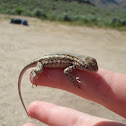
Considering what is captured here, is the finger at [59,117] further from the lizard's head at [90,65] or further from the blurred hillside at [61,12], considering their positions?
the blurred hillside at [61,12]

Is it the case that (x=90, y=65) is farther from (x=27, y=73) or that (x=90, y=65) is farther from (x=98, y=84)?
(x=27, y=73)

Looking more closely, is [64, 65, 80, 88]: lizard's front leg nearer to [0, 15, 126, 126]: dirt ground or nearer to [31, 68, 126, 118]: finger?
[31, 68, 126, 118]: finger

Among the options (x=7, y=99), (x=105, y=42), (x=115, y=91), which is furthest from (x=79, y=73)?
(x=105, y=42)

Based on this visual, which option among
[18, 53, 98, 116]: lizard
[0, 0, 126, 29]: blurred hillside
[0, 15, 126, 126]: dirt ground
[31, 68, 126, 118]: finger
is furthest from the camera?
[0, 0, 126, 29]: blurred hillside

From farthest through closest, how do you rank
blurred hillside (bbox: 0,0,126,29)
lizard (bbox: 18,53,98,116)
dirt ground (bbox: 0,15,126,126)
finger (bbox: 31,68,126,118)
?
1. blurred hillside (bbox: 0,0,126,29)
2. dirt ground (bbox: 0,15,126,126)
3. lizard (bbox: 18,53,98,116)
4. finger (bbox: 31,68,126,118)

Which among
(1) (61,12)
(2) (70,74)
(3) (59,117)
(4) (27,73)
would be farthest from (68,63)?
(1) (61,12)

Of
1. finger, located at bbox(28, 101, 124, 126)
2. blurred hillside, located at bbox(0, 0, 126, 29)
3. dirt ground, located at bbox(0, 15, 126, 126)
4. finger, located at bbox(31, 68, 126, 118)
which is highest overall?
finger, located at bbox(31, 68, 126, 118)

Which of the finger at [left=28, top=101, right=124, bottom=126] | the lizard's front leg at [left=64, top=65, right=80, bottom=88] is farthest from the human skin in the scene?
the lizard's front leg at [left=64, top=65, right=80, bottom=88]

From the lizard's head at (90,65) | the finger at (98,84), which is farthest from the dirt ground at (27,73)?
the lizard's head at (90,65)
